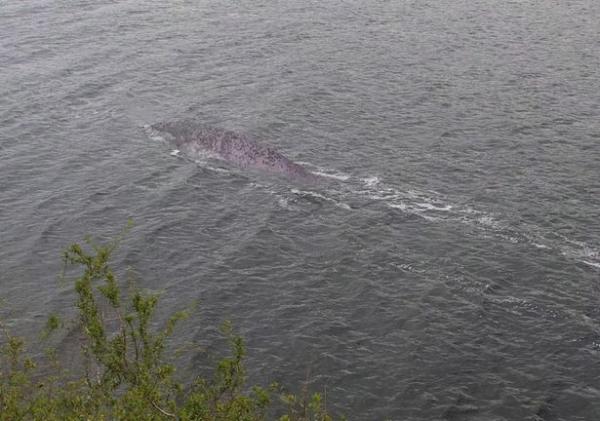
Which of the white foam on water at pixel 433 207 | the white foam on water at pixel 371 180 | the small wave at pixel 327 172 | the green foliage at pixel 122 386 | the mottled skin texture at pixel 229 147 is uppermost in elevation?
the green foliage at pixel 122 386

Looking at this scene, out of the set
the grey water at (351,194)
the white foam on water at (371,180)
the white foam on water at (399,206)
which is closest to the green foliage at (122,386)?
the grey water at (351,194)

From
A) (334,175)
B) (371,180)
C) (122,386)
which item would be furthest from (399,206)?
(122,386)

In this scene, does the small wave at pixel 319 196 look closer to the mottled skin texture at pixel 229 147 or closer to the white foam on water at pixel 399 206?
the mottled skin texture at pixel 229 147

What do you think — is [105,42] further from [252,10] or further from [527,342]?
[527,342]

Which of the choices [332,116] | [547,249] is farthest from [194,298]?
[332,116]

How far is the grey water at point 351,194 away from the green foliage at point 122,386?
1.93 m

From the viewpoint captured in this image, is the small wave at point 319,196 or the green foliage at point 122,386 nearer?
the green foliage at point 122,386

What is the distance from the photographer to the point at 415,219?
2780cm

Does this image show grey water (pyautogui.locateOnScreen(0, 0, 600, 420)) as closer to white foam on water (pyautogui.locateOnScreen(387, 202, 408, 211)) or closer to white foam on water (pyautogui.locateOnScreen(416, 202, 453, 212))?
→ white foam on water (pyautogui.locateOnScreen(416, 202, 453, 212))

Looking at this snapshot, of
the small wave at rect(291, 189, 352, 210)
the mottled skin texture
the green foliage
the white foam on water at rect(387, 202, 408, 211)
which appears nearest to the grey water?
the small wave at rect(291, 189, 352, 210)

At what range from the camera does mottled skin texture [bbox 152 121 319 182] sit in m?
32.3

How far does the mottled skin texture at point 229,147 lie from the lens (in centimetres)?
3231

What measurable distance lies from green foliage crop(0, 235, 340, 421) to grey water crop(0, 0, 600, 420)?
75.9 inches

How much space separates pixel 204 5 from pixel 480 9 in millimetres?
20579
